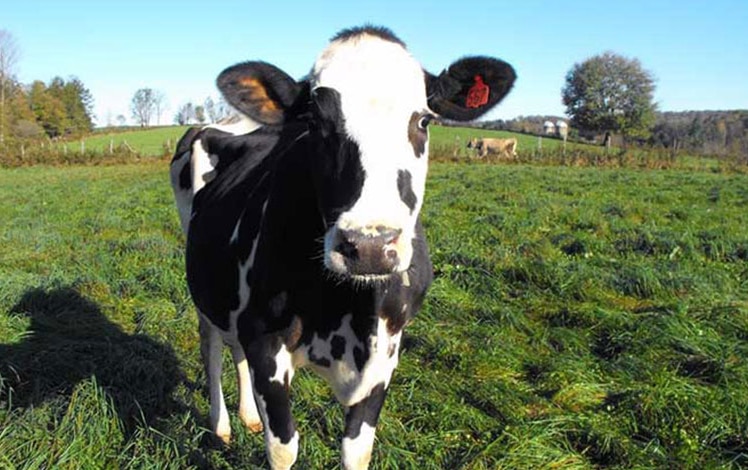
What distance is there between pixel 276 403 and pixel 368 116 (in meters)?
1.37

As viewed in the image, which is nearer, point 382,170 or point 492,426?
point 382,170

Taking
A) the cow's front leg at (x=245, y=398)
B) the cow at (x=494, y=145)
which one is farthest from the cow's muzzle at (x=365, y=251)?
the cow at (x=494, y=145)

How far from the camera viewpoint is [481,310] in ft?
19.0

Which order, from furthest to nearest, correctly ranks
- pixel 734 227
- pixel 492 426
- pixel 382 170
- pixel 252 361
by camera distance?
pixel 734 227 → pixel 492 426 → pixel 252 361 → pixel 382 170

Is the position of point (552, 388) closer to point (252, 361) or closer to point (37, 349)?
point (252, 361)

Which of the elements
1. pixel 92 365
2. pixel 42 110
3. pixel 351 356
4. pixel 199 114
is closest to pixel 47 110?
pixel 42 110

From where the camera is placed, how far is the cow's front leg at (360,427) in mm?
2881

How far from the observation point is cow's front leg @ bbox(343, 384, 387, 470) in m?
2.88

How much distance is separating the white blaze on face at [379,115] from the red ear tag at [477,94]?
317 millimetres

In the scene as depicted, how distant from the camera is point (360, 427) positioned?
289 centimetres

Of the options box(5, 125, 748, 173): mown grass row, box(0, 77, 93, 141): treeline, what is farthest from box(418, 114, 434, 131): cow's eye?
box(0, 77, 93, 141): treeline

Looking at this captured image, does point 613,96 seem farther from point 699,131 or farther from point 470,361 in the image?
point 470,361

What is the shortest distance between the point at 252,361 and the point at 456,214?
8.88m

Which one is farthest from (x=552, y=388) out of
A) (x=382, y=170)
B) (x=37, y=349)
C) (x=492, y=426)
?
(x=37, y=349)
